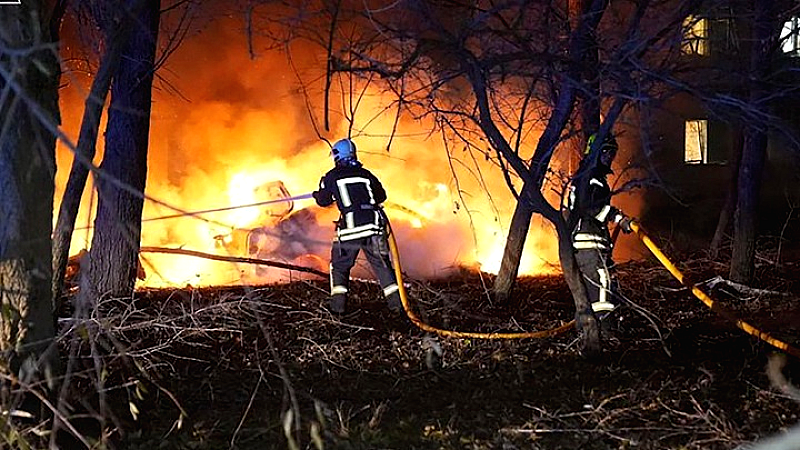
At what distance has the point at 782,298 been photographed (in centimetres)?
965

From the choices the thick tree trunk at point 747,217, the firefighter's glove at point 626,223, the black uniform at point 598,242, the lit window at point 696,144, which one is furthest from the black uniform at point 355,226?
the lit window at point 696,144

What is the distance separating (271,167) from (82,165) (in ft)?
24.3

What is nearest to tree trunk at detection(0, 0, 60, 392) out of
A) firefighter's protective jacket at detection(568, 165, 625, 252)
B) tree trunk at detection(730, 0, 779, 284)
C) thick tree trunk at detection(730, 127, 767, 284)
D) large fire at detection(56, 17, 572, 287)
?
firefighter's protective jacket at detection(568, 165, 625, 252)

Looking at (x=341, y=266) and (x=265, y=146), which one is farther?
(x=265, y=146)

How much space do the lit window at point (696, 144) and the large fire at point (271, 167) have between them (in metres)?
7.27

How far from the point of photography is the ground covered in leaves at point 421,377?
4777 mm

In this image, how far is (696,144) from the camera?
1966 centimetres

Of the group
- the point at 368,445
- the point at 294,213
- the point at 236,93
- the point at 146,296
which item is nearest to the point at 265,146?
the point at 236,93

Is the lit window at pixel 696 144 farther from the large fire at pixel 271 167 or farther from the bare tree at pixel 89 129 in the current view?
the bare tree at pixel 89 129

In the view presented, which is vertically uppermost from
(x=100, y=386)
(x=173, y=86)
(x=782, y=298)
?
(x=173, y=86)

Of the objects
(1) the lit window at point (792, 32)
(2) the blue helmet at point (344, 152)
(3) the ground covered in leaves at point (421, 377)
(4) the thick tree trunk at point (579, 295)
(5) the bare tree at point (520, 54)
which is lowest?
(3) the ground covered in leaves at point (421, 377)

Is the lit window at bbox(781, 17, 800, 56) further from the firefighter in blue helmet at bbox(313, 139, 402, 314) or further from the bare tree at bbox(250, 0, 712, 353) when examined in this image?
the firefighter in blue helmet at bbox(313, 139, 402, 314)

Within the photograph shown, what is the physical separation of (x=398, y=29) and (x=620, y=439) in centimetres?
302

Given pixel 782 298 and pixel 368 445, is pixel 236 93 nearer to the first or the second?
pixel 782 298
